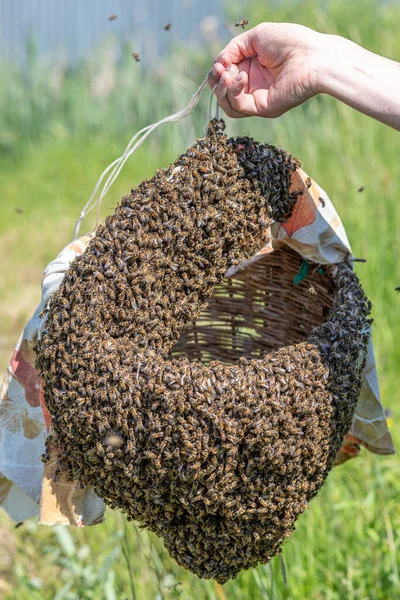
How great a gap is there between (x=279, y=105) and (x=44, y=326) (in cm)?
69

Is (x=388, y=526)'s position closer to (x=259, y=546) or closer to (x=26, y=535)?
(x=259, y=546)

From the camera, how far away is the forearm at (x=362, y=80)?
49.1 inches

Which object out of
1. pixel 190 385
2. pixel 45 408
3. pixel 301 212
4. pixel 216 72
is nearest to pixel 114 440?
pixel 190 385

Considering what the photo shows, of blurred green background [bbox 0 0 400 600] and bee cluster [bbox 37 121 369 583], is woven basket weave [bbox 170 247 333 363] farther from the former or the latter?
blurred green background [bbox 0 0 400 600]

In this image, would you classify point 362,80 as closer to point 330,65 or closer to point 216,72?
point 330,65

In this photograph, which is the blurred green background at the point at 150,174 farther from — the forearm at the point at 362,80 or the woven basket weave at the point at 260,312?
the forearm at the point at 362,80

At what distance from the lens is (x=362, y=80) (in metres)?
1.25

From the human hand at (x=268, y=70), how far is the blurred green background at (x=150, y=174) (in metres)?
0.58

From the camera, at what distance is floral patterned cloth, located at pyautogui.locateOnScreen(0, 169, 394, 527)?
4.23ft

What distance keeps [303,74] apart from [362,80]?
→ 120mm

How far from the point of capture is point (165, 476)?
3.74ft

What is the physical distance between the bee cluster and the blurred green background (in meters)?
0.48

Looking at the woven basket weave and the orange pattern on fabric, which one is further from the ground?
the orange pattern on fabric

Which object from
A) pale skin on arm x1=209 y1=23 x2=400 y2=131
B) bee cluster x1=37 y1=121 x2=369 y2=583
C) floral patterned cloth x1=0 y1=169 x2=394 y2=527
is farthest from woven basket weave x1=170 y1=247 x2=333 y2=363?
pale skin on arm x1=209 y1=23 x2=400 y2=131
